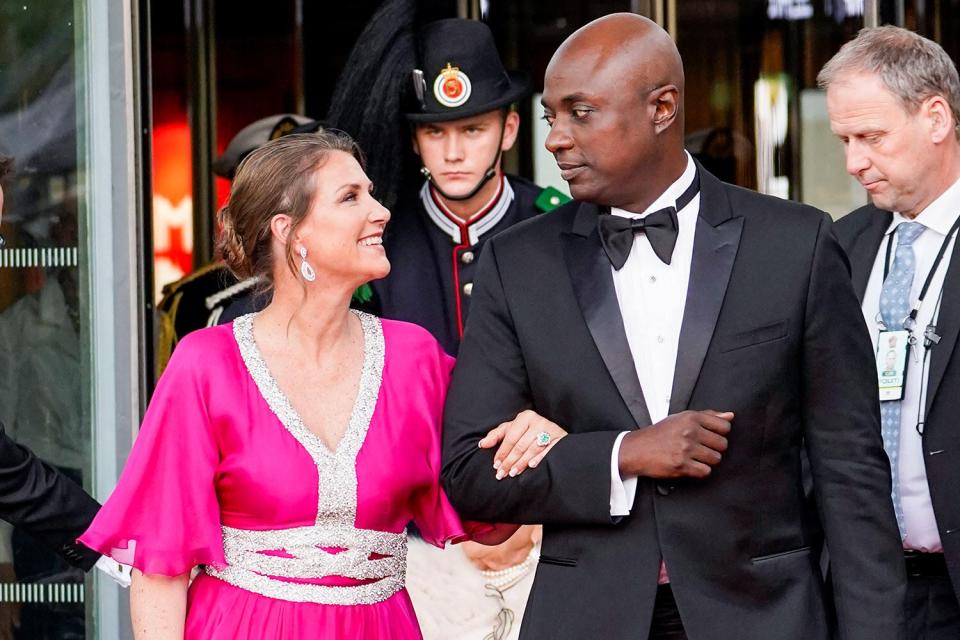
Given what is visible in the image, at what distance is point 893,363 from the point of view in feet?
10.1

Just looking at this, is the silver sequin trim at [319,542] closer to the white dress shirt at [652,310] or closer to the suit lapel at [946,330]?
the white dress shirt at [652,310]

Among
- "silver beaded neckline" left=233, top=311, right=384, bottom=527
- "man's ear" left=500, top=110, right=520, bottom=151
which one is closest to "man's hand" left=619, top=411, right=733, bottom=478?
"silver beaded neckline" left=233, top=311, right=384, bottom=527

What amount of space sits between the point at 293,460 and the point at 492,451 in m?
0.42

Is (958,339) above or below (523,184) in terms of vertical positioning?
below

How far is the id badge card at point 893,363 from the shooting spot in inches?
119

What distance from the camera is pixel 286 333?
296 cm

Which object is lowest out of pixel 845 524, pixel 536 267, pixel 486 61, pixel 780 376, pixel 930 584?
pixel 930 584

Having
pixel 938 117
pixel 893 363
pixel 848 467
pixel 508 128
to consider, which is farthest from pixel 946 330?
pixel 508 128

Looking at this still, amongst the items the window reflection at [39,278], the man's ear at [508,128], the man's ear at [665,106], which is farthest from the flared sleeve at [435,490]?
the window reflection at [39,278]

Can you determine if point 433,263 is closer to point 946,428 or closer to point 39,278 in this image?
point 39,278

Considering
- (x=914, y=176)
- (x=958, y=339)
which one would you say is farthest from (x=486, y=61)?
(x=958, y=339)

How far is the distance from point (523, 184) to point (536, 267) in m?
1.89

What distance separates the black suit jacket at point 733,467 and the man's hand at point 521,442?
19 millimetres

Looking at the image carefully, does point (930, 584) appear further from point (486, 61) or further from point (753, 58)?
point (753, 58)
